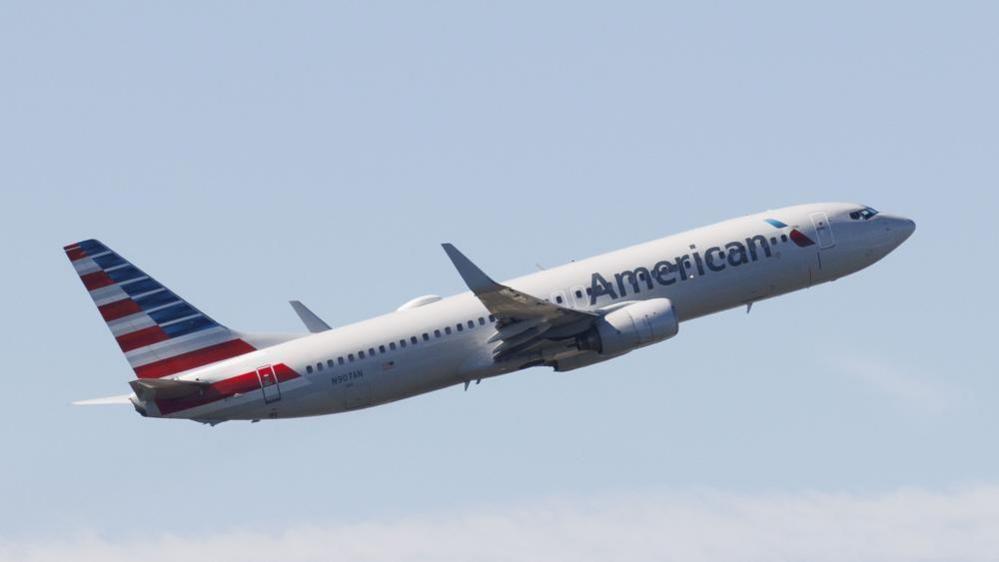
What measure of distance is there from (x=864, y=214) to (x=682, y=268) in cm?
1042

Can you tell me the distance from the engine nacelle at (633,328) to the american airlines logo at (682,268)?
5.25 ft

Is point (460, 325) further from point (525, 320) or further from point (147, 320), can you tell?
point (147, 320)

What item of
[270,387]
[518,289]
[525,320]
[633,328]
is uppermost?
[518,289]

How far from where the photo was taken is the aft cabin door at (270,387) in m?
66.8

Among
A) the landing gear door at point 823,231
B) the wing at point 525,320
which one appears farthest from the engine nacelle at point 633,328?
the landing gear door at point 823,231

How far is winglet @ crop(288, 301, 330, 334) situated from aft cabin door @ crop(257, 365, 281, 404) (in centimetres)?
494

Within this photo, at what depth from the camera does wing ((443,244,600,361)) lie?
211 feet

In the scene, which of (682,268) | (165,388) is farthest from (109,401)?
(682,268)

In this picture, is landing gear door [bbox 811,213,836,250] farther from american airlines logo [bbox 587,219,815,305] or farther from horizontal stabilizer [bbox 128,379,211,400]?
horizontal stabilizer [bbox 128,379,211,400]

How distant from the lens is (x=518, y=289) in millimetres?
68375

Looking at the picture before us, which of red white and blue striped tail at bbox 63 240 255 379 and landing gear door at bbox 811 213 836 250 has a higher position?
red white and blue striped tail at bbox 63 240 255 379

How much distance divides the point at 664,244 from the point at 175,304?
22235 mm

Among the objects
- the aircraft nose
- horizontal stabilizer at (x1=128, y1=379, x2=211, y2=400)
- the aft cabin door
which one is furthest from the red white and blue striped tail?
the aircraft nose

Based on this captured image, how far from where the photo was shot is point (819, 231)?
233 feet
